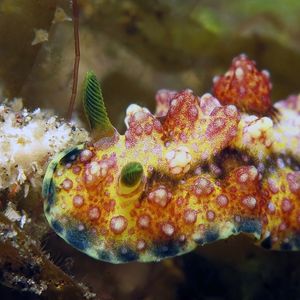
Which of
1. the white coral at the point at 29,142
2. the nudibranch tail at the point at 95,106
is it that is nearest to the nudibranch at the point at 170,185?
the nudibranch tail at the point at 95,106

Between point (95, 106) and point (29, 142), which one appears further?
point (29, 142)

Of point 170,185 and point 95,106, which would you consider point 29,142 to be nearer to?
point 95,106

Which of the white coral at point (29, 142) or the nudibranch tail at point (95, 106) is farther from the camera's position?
the white coral at point (29, 142)

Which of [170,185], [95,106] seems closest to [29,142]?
[95,106]

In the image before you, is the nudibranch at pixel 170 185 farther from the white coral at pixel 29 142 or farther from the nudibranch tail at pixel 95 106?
the white coral at pixel 29 142

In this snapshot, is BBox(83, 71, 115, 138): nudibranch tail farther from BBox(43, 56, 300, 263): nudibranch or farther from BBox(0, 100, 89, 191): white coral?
BBox(0, 100, 89, 191): white coral

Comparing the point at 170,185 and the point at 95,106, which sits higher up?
the point at 95,106
